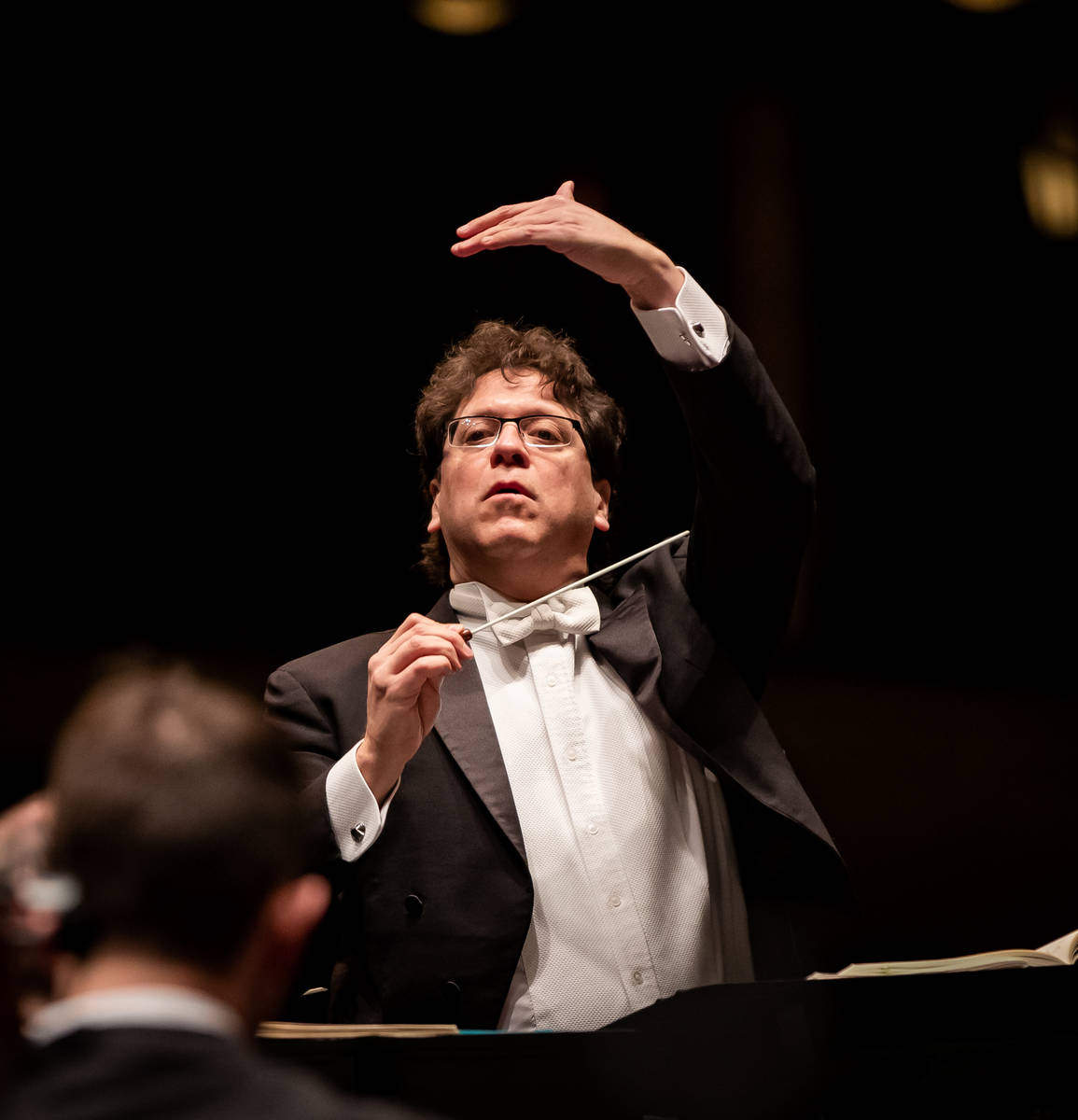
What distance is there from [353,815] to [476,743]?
9.0 inches

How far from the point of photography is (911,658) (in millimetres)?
2867

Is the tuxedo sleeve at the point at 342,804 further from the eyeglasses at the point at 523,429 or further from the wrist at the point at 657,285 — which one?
the wrist at the point at 657,285

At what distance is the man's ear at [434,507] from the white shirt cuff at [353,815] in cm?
58

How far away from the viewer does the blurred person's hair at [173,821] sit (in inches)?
28.4

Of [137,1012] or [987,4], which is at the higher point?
[987,4]

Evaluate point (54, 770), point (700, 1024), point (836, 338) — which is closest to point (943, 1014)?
point (700, 1024)

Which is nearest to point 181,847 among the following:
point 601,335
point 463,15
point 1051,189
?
point 601,335

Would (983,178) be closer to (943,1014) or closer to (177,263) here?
(177,263)

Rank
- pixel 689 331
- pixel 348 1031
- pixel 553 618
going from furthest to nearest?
pixel 553 618 < pixel 689 331 < pixel 348 1031

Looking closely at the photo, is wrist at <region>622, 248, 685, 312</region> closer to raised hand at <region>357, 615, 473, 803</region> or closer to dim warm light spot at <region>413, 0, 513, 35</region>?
raised hand at <region>357, 615, 473, 803</region>

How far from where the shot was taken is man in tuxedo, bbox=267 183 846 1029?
163 cm

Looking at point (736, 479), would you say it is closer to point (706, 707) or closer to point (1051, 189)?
point (706, 707)

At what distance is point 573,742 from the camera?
1781mm

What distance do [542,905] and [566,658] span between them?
363 mm
